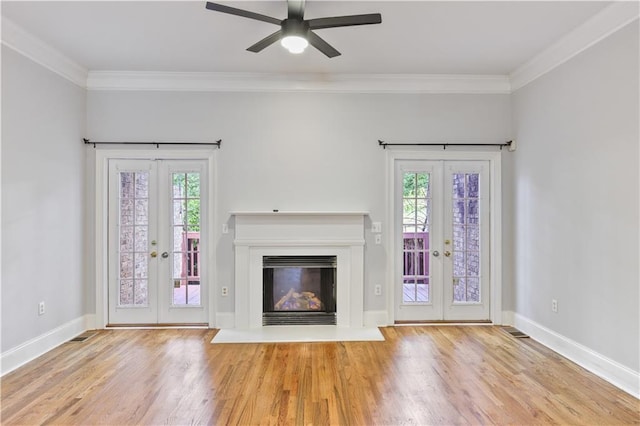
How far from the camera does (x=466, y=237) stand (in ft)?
13.9

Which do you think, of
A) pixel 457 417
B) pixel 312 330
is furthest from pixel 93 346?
pixel 457 417

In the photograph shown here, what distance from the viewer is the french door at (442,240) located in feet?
13.8

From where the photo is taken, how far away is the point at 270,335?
3.78m

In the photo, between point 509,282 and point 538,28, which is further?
point 509,282

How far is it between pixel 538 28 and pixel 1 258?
505cm

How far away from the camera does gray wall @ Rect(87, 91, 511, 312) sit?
4.06 metres

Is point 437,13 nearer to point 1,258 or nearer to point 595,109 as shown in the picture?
point 595,109

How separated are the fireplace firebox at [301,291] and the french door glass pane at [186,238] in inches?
33.4

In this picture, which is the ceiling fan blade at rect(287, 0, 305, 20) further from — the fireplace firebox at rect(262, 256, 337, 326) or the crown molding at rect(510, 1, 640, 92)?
the fireplace firebox at rect(262, 256, 337, 326)

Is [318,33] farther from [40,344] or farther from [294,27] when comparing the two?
[40,344]

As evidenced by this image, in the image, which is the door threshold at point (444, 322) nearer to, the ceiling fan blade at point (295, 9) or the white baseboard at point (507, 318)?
the white baseboard at point (507, 318)

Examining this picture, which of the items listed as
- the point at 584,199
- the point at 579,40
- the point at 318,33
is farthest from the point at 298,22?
the point at 584,199

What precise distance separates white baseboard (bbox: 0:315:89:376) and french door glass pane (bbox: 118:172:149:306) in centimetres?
→ 49

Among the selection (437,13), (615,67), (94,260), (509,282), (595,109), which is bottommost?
(509,282)
